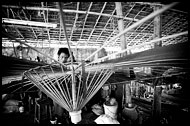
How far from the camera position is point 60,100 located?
1575 mm

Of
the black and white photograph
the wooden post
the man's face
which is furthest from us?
the man's face

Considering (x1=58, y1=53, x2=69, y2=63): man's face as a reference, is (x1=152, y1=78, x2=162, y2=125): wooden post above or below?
below

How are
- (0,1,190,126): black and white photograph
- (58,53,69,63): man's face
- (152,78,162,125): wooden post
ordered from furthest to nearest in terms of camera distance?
1. (58,53,69,63): man's face
2. (152,78,162,125): wooden post
3. (0,1,190,126): black and white photograph

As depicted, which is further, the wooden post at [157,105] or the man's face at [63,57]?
the man's face at [63,57]

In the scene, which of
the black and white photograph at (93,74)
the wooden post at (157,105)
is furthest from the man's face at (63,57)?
the wooden post at (157,105)

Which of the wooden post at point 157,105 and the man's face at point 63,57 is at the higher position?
the man's face at point 63,57

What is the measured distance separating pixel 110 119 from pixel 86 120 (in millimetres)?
1093

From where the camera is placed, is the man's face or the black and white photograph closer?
the black and white photograph

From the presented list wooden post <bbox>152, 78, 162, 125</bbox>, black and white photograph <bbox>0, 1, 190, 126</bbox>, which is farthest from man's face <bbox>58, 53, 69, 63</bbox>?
wooden post <bbox>152, 78, 162, 125</bbox>

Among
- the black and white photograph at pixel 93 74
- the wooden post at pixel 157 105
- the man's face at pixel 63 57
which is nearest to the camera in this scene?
the black and white photograph at pixel 93 74

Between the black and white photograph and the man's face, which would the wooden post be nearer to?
the black and white photograph

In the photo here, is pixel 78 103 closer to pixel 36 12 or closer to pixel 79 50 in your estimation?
pixel 36 12

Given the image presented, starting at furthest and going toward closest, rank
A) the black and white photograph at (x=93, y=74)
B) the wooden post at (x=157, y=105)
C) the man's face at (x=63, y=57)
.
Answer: the man's face at (x=63, y=57), the wooden post at (x=157, y=105), the black and white photograph at (x=93, y=74)

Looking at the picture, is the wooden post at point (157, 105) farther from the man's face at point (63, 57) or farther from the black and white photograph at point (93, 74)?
the man's face at point (63, 57)
